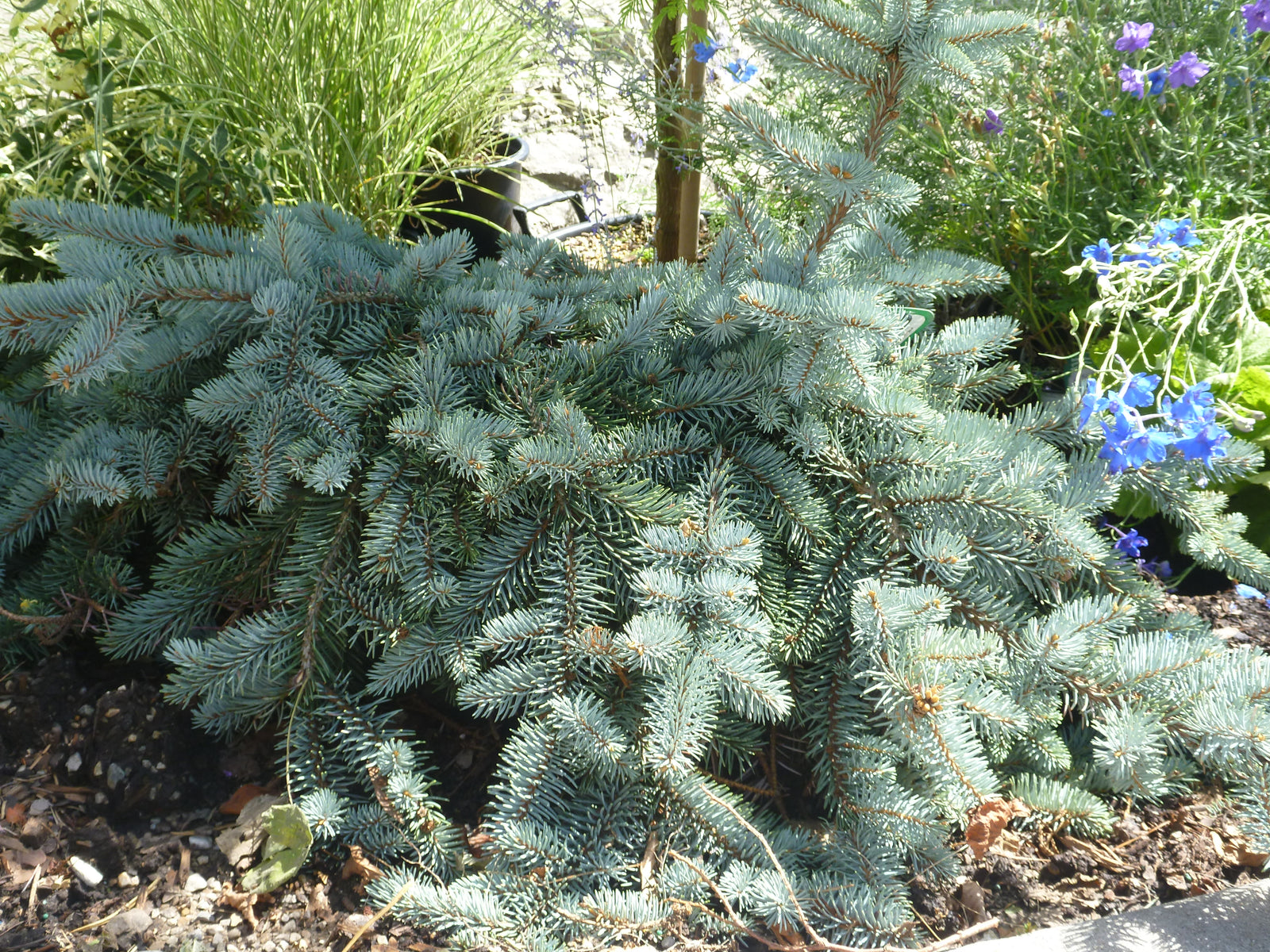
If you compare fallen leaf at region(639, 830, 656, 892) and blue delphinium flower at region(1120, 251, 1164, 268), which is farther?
blue delphinium flower at region(1120, 251, 1164, 268)

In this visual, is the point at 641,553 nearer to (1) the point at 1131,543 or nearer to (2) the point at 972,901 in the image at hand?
(2) the point at 972,901

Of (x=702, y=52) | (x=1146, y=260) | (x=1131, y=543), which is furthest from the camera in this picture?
(x=702, y=52)

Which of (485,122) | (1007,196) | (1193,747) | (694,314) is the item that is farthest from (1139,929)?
(485,122)

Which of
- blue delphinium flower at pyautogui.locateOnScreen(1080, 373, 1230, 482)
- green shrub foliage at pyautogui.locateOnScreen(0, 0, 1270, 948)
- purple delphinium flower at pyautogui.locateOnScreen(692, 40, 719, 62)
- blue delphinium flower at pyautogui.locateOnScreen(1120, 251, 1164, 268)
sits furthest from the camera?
purple delphinium flower at pyautogui.locateOnScreen(692, 40, 719, 62)

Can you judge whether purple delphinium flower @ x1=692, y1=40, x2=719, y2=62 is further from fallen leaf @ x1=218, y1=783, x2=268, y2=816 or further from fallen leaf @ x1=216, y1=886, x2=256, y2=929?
fallen leaf @ x1=216, y1=886, x2=256, y2=929

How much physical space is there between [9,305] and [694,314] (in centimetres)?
102

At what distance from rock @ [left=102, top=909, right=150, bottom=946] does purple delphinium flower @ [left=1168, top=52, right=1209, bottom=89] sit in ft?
7.60

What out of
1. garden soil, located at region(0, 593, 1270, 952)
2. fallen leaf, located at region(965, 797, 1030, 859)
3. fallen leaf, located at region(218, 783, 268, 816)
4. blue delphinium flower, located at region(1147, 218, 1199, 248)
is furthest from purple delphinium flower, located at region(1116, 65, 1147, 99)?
fallen leaf, located at region(218, 783, 268, 816)

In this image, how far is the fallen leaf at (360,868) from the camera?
1.20 meters

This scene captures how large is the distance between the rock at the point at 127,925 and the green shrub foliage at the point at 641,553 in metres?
0.25

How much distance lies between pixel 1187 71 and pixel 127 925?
7.71ft

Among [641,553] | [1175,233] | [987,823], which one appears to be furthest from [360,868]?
[1175,233]

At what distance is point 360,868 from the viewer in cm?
122

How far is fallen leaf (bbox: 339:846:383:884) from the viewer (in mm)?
1199
